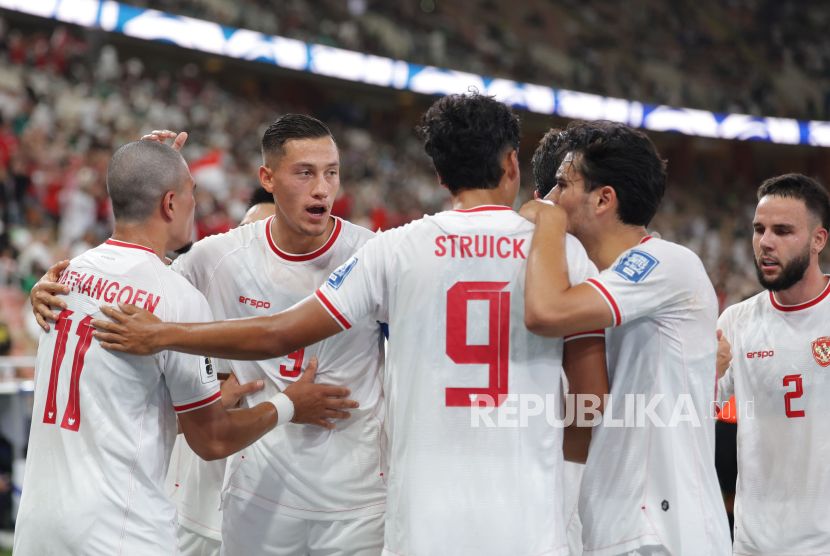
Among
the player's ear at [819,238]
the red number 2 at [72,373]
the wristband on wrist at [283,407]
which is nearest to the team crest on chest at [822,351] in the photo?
the player's ear at [819,238]

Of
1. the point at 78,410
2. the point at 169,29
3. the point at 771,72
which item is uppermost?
the point at 771,72

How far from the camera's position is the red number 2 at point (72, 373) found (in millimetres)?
3740

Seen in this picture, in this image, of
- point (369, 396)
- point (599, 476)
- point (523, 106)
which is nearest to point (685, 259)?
point (599, 476)

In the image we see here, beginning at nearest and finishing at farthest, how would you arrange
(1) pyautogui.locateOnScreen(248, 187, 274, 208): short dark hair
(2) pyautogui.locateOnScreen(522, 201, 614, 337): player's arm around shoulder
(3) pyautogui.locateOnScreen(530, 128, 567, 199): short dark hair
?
1. (2) pyautogui.locateOnScreen(522, 201, 614, 337): player's arm around shoulder
2. (3) pyautogui.locateOnScreen(530, 128, 567, 199): short dark hair
3. (1) pyautogui.locateOnScreen(248, 187, 274, 208): short dark hair

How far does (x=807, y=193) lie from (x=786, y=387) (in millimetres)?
999

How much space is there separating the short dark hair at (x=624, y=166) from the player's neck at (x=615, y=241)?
3cm

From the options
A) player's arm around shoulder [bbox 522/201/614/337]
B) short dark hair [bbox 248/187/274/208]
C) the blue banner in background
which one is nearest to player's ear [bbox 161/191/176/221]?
player's arm around shoulder [bbox 522/201/614/337]

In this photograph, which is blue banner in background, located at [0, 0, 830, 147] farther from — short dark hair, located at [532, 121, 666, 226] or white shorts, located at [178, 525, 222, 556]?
short dark hair, located at [532, 121, 666, 226]

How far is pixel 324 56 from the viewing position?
2300cm

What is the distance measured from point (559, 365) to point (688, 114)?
26.2m

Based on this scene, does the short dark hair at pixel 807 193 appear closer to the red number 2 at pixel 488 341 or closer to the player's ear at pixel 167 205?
the red number 2 at pixel 488 341

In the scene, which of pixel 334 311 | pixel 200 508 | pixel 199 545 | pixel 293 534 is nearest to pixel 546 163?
pixel 334 311

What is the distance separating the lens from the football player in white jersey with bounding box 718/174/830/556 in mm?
4688

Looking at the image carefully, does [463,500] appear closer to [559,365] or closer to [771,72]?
[559,365]
